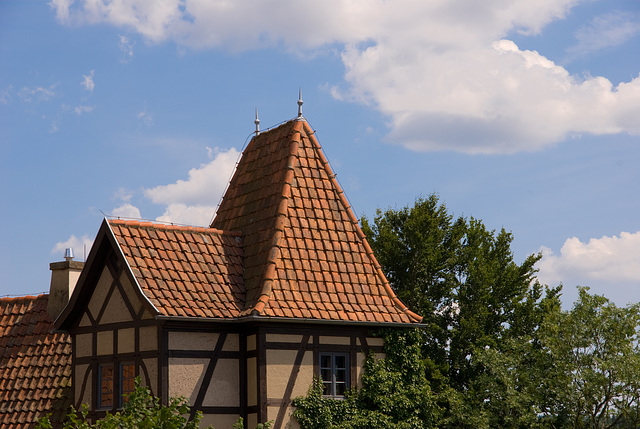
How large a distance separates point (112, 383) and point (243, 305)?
364cm

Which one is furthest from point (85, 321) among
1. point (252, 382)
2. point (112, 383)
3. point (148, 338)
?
point (252, 382)

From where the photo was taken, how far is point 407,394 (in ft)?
73.6

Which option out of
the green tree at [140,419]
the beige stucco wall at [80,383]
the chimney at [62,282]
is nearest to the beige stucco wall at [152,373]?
the beige stucco wall at [80,383]

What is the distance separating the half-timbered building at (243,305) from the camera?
Answer: 21.0 m

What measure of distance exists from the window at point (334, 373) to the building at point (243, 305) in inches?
1.1

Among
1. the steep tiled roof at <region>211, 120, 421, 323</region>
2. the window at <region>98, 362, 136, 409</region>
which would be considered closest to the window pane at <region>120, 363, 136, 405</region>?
the window at <region>98, 362, 136, 409</region>

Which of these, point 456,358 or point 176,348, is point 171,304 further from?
point 456,358

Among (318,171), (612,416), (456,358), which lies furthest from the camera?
(456,358)

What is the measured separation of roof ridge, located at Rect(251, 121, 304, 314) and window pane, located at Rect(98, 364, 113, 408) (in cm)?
410

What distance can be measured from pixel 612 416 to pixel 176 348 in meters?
14.2

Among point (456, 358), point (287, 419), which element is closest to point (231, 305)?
point (287, 419)

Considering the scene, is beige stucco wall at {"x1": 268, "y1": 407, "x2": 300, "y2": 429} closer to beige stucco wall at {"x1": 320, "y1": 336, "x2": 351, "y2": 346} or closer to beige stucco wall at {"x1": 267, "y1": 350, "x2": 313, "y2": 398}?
beige stucco wall at {"x1": 267, "y1": 350, "x2": 313, "y2": 398}

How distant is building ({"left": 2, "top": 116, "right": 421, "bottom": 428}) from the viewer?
68.8ft

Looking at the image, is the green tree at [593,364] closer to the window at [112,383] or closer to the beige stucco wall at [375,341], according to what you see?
the beige stucco wall at [375,341]
